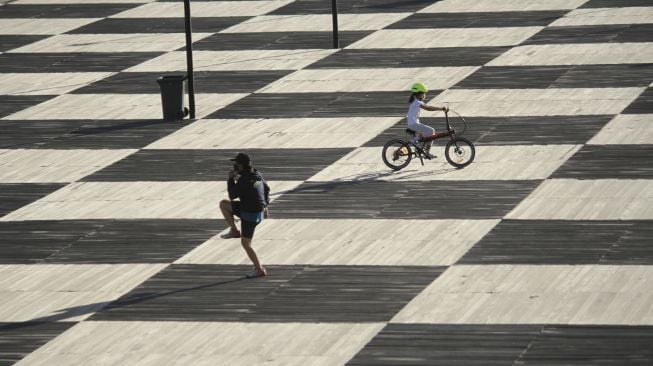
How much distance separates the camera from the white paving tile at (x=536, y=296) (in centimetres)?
1870

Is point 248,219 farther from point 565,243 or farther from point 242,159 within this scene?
point 565,243

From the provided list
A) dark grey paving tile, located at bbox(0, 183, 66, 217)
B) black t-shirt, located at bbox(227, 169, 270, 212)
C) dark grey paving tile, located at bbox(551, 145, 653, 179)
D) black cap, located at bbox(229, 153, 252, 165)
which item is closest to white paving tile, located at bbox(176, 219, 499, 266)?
black t-shirt, located at bbox(227, 169, 270, 212)

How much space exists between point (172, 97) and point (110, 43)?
34.3 ft

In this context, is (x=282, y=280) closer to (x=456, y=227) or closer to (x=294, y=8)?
A: (x=456, y=227)

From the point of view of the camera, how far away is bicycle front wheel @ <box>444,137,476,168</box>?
26.7m

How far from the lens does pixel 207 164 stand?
92.2ft

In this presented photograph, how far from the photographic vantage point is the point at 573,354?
56.9 ft

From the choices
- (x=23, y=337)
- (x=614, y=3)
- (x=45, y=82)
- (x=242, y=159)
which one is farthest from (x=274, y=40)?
(x=23, y=337)

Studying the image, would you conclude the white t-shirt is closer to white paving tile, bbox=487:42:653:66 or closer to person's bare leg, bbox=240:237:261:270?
person's bare leg, bbox=240:237:261:270

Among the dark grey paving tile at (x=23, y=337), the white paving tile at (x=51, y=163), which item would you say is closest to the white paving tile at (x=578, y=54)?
the white paving tile at (x=51, y=163)

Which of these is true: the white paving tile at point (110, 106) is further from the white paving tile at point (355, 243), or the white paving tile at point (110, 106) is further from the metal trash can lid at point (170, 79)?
the white paving tile at point (355, 243)

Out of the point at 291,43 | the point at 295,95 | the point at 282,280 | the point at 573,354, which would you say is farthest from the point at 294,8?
the point at 573,354

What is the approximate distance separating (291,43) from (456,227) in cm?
1817

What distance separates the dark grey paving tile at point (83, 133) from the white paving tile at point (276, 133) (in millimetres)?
515
